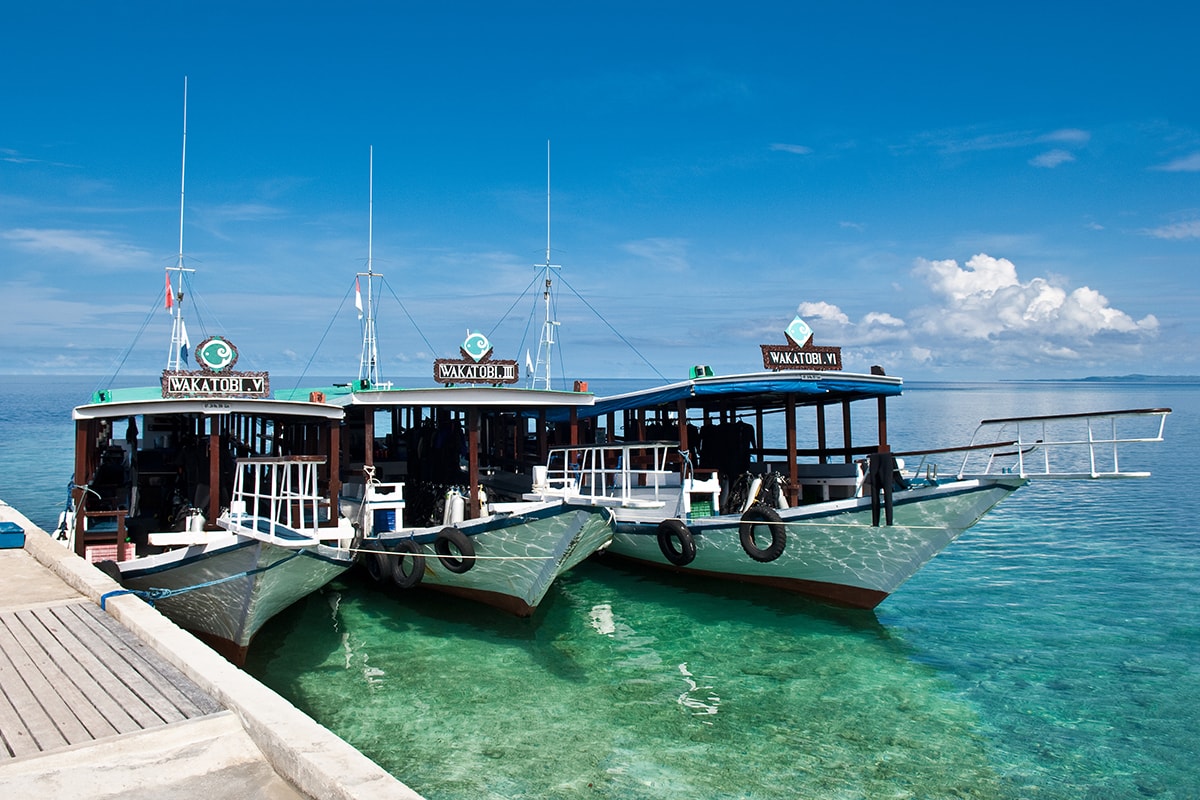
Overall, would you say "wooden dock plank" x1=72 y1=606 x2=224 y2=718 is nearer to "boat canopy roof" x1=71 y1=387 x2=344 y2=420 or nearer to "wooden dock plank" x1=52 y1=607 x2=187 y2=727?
"wooden dock plank" x1=52 y1=607 x2=187 y2=727

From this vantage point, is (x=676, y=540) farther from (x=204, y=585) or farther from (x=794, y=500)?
(x=204, y=585)

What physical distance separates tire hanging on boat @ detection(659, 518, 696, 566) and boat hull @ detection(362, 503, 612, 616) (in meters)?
1.20

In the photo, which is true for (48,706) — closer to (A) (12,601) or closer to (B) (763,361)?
(A) (12,601)

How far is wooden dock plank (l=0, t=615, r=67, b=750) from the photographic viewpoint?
6.20 meters

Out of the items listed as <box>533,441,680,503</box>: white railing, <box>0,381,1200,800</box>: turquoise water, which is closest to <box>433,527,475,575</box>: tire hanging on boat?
<box>0,381,1200,800</box>: turquoise water

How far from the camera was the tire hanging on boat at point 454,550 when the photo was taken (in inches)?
532

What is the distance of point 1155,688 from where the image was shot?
1173cm

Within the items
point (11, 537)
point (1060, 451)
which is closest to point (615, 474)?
point (11, 537)

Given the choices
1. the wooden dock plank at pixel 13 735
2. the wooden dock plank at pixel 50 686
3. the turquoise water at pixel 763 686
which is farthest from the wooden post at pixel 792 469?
the wooden dock plank at pixel 13 735

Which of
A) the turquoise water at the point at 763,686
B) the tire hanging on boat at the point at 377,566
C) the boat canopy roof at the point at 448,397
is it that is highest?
the boat canopy roof at the point at 448,397

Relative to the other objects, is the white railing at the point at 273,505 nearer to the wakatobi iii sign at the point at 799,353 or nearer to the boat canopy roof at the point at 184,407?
the boat canopy roof at the point at 184,407

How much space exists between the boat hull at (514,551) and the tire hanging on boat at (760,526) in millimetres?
2318

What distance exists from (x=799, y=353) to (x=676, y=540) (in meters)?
4.00

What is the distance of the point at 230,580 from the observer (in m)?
11.6
